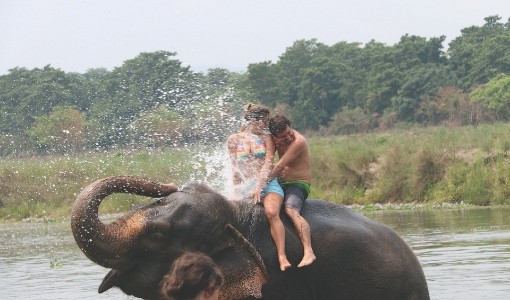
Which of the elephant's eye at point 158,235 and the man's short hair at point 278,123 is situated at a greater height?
the man's short hair at point 278,123

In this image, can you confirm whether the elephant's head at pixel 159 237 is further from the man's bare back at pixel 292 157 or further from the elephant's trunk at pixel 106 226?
the man's bare back at pixel 292 157

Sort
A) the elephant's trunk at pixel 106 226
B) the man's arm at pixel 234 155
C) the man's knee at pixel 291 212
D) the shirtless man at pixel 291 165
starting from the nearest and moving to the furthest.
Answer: the elephant's trunk at pixel 106 226 < the man's knee at pixel 291 212 < the shirtless man at pixel 291 165 < the man's arm at pixel 234 155

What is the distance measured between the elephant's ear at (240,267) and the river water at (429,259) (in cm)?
452

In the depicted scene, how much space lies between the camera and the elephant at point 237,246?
630 cm

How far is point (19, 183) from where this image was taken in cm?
3200

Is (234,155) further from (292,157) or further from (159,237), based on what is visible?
(159,237)

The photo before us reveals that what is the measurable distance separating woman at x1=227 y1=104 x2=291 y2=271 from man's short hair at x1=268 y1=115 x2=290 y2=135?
13 cm

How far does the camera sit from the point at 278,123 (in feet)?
24.0

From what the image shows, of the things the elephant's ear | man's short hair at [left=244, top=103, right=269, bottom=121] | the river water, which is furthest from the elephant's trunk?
the river water

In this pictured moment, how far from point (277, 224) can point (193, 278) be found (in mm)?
2648

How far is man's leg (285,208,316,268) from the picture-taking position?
6836mm

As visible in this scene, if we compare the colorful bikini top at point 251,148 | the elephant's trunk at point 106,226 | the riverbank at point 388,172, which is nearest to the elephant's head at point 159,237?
the elephant's trunk at point 106,226

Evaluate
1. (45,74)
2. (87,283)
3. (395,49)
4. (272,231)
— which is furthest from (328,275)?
(395,49)

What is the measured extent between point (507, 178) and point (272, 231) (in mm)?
17329
